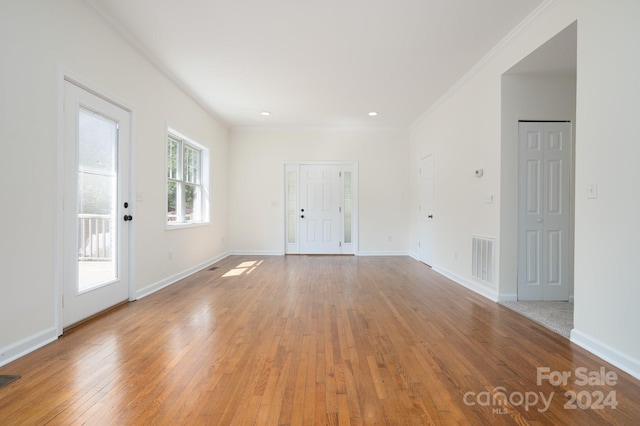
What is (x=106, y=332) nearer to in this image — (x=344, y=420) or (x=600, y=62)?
(x=344, y=420)

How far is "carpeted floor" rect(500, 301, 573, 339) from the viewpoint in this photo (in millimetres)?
2791

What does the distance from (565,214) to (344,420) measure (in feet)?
11.4

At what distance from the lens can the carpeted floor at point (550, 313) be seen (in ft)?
9.16

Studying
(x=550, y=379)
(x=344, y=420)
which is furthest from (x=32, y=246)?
(x=550, y=379)

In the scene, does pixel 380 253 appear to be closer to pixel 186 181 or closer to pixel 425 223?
pixel 425 223

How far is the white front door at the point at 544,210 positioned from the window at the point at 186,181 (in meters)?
4.60

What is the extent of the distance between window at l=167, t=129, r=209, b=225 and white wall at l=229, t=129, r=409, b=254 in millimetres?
1227

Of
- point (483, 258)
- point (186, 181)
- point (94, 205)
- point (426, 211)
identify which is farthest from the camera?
point (426, 211)

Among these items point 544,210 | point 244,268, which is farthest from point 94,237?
point 544,210

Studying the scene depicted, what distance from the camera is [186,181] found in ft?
17.6

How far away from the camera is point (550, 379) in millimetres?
1922

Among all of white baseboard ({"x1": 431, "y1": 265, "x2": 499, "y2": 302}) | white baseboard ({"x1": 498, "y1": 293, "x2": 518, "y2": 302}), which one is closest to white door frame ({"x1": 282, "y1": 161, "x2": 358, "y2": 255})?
white baseboard ({"x1": 431, "y1": 265, "x2": 499, "y2": 302})

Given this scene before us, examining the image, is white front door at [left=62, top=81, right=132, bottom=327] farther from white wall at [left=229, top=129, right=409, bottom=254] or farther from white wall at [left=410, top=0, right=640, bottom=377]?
white wall at [left=410, top=0, right=640, bottom=377]
